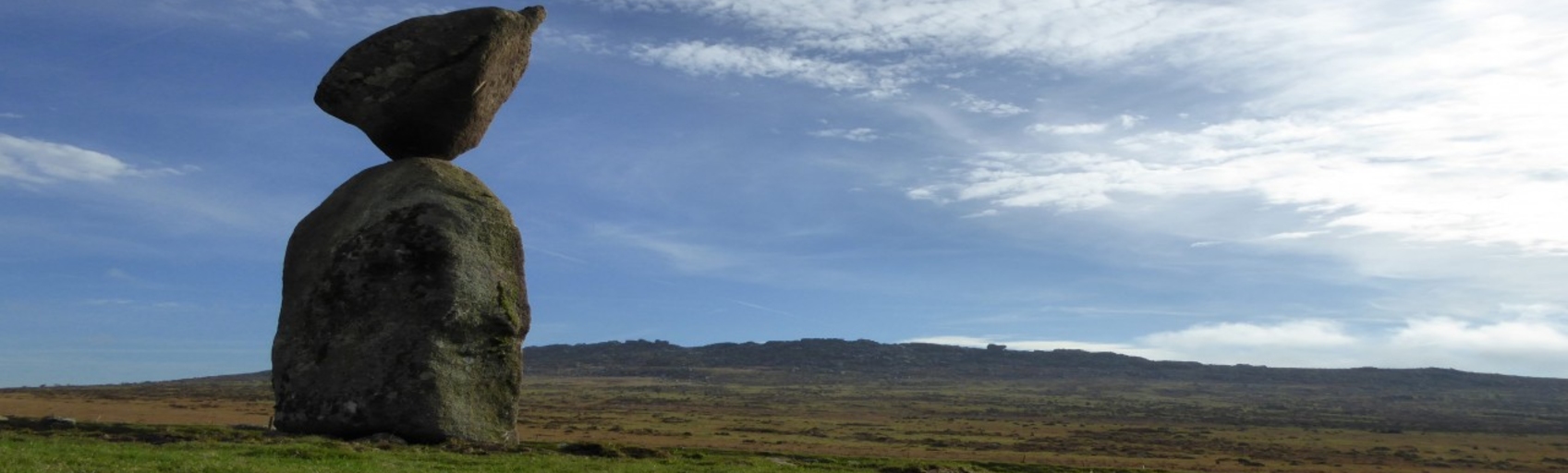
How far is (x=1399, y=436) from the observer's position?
77.7m

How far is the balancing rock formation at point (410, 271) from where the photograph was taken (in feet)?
66.5

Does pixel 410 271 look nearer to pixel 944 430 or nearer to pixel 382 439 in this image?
pixel 382 439

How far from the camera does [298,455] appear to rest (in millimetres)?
17188

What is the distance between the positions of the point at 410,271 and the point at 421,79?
15.1 ft

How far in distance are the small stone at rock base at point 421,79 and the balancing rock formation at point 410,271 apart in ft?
0.09

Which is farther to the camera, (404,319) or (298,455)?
(404,319)

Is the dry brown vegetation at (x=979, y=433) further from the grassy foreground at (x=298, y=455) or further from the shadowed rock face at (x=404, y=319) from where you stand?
the shadowed rock face at (x=404, y=319)

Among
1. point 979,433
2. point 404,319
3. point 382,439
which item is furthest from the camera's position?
point 979,433

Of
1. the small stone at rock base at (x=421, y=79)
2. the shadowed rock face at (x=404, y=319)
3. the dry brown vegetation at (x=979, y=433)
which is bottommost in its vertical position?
the dry brown vegetation at (x=979, y=433)

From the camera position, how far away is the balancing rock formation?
20.3 meters

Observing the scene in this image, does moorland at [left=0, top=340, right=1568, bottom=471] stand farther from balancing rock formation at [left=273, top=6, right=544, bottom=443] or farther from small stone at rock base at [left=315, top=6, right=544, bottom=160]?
small stone at rock base at [left=315, top=6, right=544, bottom=160]

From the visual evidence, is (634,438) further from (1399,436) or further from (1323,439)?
(1399,436)

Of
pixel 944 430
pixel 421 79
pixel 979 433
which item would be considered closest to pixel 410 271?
pixel 421 79

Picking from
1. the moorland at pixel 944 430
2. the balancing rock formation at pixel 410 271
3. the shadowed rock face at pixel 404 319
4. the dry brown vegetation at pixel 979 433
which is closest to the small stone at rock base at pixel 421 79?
the balancing rock formation at pixel 410 271
